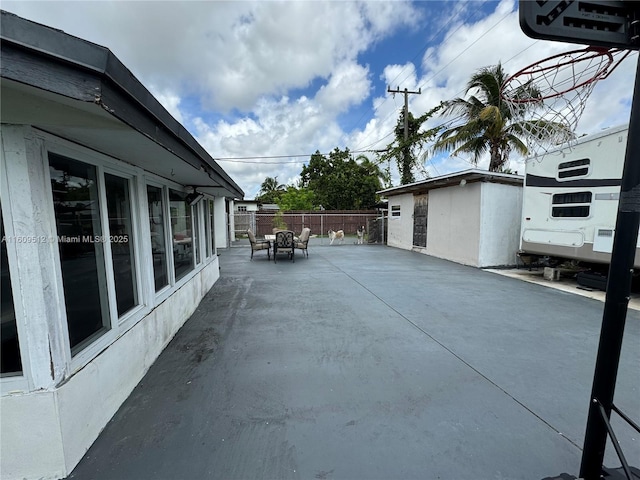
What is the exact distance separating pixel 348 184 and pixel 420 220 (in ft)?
42.0

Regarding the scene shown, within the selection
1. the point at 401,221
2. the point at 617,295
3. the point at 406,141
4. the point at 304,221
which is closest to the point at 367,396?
the point at 617,295

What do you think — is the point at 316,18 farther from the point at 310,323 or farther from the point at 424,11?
the point at 310,323

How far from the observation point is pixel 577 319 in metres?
4.00

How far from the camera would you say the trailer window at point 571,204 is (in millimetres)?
5328

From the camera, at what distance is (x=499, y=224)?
8.17 m

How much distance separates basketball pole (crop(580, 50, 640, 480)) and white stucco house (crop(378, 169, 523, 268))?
23.8ft

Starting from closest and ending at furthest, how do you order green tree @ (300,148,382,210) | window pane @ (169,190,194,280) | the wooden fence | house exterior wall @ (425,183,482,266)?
1. window pane @ (169,190,194,280)
2. house exterior wall @ (425,183,482,266)
3. the wooden fence
4. green tree @ (300,148,382,210)

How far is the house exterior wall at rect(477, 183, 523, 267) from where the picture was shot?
8.06 metres

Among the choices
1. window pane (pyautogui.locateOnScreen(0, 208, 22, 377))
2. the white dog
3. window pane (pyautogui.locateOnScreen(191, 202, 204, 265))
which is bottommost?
the white dog

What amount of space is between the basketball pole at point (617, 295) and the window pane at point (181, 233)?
3984 millimetres

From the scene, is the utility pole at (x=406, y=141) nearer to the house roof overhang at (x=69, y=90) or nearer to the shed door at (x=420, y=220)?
the shed door at (x=420, y=220)

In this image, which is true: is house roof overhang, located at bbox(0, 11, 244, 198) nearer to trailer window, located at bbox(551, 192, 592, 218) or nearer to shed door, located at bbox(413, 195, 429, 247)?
trailer window, located at bbox(551, 192, 592, 218)

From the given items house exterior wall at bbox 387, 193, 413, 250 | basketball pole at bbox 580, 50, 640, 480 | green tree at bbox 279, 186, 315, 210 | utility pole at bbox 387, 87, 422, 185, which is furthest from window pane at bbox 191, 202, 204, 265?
green tree at bbox 279, 186, 315, 210

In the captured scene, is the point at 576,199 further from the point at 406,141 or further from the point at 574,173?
the point at 406,141
